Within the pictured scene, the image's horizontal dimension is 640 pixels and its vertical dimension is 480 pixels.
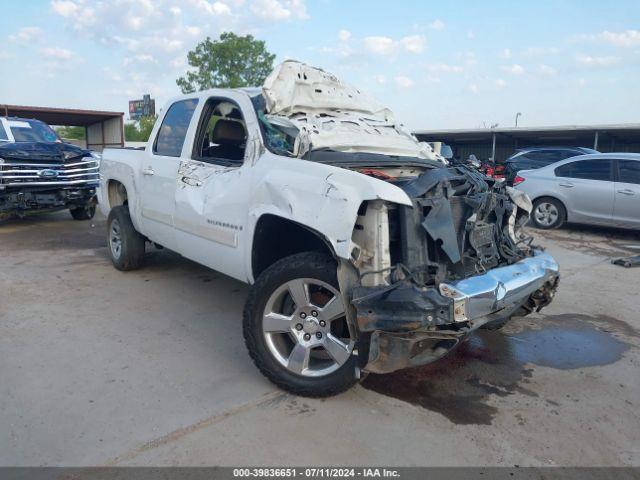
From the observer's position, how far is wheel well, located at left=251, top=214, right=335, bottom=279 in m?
3.74

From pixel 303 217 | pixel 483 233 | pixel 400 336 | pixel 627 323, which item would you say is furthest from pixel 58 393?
pixel 627 323

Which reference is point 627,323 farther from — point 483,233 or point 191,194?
point 191,194

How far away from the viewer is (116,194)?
21.3 feet

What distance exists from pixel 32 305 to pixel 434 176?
4107mm

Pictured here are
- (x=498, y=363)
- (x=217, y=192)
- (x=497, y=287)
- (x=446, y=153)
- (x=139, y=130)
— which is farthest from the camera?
(x=139, y=130)

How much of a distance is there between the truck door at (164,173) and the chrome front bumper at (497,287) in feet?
9.56

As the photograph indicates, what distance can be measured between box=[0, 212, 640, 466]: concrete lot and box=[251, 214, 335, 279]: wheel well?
79cm

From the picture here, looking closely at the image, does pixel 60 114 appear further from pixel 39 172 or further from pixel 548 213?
pixel 548 213

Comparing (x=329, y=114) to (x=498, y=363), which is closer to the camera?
(x=498, y=363)

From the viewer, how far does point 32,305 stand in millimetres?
5078

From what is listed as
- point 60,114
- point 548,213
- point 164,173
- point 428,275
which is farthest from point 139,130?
point 428,275

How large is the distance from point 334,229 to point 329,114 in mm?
1924

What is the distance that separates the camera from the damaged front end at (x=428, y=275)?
2.83m

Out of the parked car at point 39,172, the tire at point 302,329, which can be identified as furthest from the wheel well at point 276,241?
the parked car at point 39,172
